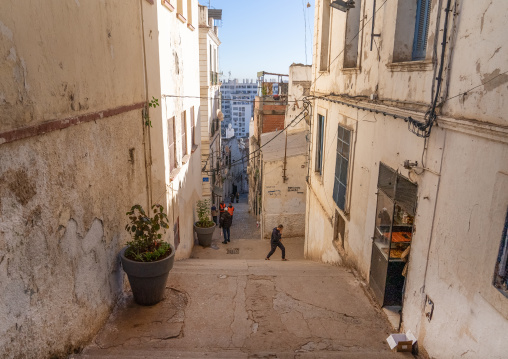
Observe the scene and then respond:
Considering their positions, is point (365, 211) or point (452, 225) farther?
point (365, 211)

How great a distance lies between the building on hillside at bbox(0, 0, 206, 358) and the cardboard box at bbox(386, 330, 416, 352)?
141 inches

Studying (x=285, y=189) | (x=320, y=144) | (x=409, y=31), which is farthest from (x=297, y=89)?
(x=409, y=31)

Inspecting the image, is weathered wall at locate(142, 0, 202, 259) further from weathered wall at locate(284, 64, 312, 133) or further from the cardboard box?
weathered wall at locate(284, 64, 312, 133)

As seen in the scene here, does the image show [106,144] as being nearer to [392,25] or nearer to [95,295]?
[95,295]

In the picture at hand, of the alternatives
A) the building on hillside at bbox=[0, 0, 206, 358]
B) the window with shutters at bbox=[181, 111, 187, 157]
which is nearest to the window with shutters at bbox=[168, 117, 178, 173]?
the window with shutters at bbox=[181, 111, 187, 157]

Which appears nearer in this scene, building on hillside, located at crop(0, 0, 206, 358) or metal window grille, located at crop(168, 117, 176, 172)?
building on hillside, located at crop(0, 0, 206, 358)

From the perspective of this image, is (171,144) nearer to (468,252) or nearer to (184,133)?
(184,133)

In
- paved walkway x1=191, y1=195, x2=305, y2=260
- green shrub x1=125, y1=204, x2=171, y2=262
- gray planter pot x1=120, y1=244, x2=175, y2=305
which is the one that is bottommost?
paved walkway x1=191, y1=195, x2=305, y2=260

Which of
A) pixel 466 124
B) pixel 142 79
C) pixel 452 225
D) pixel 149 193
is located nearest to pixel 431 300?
pixel 452 225

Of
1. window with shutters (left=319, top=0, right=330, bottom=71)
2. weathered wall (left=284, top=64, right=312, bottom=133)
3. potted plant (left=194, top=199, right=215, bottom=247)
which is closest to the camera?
window with shutters (left=319, top=0, right=330, bottom=71)

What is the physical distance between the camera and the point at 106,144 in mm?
4480

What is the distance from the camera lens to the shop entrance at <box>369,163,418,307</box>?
5070mm

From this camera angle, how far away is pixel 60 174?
3354mm

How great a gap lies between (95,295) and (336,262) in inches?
216
